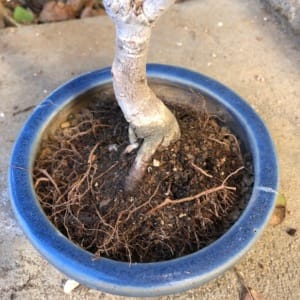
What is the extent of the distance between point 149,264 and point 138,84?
38 centimetres

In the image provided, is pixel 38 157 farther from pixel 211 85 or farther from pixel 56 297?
pixel 211 85

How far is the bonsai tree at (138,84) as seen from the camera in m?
0.95

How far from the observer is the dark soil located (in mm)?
1162

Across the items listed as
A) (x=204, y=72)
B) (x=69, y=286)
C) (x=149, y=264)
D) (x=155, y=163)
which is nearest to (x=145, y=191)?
(x=155, y=163)

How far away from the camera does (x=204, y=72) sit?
70.1 inches

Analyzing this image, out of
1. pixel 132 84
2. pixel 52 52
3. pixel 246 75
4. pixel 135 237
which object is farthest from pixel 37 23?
pixel 135 237

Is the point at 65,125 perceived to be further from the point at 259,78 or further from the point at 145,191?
the point at 259,78

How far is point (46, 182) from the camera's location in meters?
1.28

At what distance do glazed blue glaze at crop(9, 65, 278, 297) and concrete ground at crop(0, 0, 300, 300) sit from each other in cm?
24

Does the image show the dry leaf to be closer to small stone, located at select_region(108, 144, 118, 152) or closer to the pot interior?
the pot interior

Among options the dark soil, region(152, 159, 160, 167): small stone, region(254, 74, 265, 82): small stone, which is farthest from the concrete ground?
region(152, 159, 160, 167): small stone

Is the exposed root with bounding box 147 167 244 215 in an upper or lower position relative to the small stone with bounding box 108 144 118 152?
upper

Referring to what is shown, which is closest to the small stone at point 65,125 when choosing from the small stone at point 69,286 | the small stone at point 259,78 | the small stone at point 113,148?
the small stone at point 113,148

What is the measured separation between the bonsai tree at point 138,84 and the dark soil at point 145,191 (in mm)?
36
